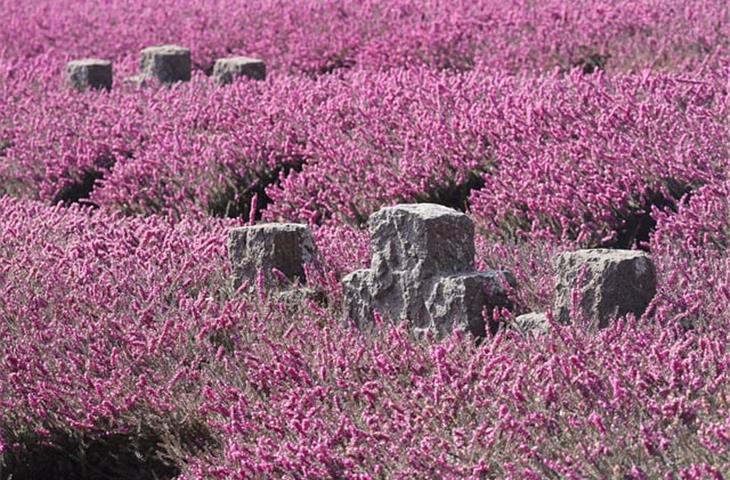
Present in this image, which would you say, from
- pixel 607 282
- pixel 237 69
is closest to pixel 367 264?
pixel 607 282

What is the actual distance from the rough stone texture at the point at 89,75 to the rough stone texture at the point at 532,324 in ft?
19.5

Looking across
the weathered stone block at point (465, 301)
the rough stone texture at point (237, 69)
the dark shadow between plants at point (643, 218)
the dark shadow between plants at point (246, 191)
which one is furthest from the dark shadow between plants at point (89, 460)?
the rough stone texture at point (237, 69)

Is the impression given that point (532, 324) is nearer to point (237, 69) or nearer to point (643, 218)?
point (643, 218)

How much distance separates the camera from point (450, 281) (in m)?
3.93

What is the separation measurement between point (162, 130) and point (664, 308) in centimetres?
405

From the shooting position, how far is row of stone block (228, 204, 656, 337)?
372 centimetres

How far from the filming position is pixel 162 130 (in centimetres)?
710

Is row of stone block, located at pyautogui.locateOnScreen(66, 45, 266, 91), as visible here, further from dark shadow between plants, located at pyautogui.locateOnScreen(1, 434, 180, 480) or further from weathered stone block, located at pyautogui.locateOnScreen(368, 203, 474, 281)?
dark shadow between plants, located at pyautogui.locateOnScreen(1, 434, 180, 480)

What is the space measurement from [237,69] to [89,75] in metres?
1.22

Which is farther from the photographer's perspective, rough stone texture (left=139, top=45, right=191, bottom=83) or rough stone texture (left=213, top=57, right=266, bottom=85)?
rough stone texture (left=139, top=45, right=191, bottom=83)

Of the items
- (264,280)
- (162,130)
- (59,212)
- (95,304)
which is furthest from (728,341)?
Answer: (162,130)

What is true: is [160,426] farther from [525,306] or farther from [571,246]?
[571,246]

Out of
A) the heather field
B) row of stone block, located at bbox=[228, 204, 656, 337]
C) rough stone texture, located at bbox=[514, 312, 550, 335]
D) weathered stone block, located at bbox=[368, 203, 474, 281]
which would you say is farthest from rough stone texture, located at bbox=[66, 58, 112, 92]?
rough stone texture, located at bbox=[514, 312, 550, 335]

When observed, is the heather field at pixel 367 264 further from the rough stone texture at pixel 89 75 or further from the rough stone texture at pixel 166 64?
the rough stone texture at pixel 166 64
